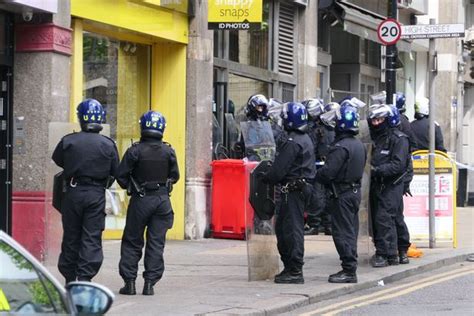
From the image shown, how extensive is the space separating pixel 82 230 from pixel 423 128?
27.1 ft

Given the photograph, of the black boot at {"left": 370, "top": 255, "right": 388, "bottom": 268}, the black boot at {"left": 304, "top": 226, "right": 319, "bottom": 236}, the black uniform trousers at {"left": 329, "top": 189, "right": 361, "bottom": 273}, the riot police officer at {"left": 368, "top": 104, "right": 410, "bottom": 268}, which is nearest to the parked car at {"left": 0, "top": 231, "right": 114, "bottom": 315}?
the black uniform trousers at {"left": 329, "top": 189, "right": 361, "bottom": 273}

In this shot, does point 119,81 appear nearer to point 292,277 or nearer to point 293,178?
point 293,178

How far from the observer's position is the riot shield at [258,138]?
1446 cm

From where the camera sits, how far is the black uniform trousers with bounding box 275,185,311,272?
11500 millimetres

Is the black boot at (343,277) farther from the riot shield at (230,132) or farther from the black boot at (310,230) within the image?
the riot shield at (230,132)

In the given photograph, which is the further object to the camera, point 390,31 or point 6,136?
point 390,31

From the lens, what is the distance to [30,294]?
15.1ft

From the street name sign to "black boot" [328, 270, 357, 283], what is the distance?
182 inches

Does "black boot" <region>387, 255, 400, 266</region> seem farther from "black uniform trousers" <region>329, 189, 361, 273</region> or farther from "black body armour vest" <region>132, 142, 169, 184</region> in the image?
"black body armour vest" <region>132, 142, 169, 184</region>

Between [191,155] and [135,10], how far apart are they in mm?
2652

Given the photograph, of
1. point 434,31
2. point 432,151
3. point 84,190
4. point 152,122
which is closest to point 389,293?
point 152,122

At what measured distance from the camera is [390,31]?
15344 millimetres

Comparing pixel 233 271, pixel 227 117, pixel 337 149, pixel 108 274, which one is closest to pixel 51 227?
pixel 108 274

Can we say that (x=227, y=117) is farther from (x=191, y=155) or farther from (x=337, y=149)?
(x=337, y=149)
